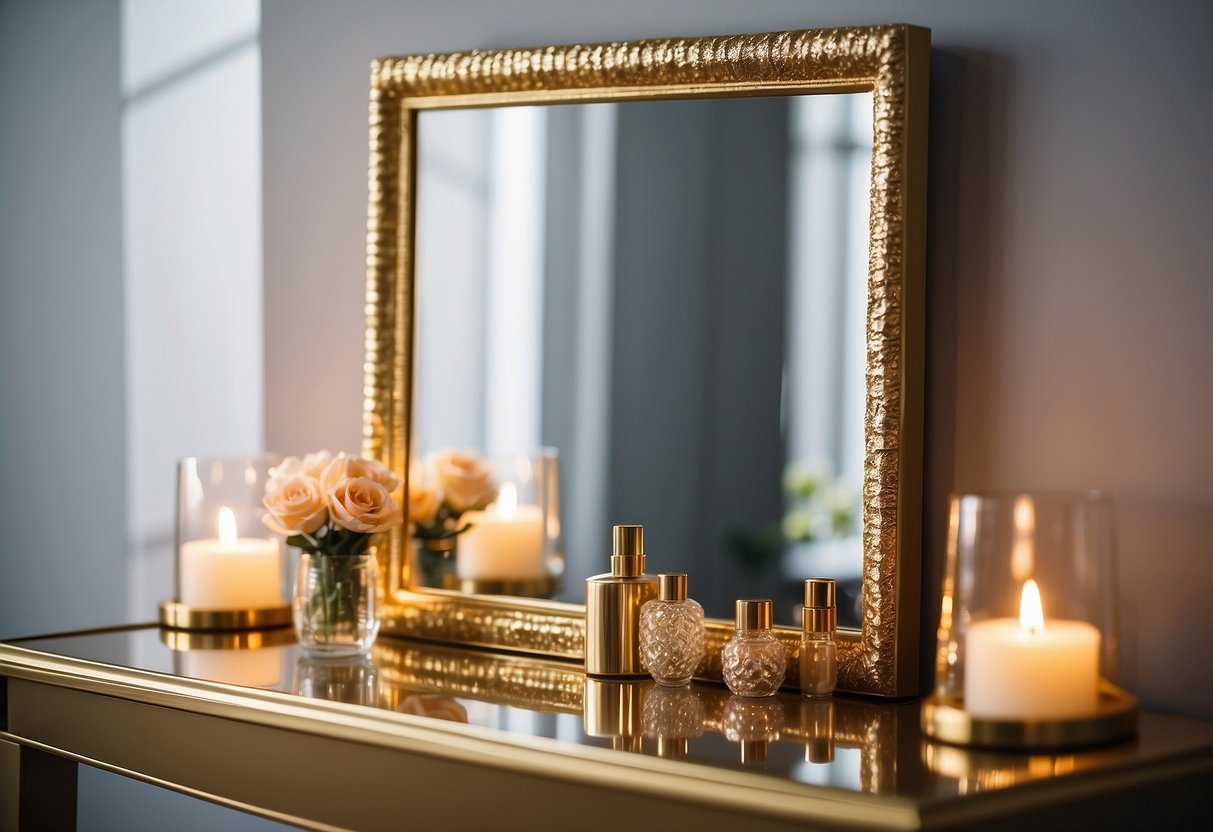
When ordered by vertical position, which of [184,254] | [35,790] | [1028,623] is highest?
[184,254]

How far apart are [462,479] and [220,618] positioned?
0.34 metres

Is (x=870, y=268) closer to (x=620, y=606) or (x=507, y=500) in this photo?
(x=620, y=606)

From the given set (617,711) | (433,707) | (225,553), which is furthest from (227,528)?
(617,711)

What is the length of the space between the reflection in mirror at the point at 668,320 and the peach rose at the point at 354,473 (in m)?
0.11

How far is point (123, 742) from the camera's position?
55.5 inches

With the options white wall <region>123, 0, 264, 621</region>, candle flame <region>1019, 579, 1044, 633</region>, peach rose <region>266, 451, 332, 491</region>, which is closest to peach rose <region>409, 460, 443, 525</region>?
peach rose <region>266, 451, 332, 491</region>

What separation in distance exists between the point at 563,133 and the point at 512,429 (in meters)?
0.33

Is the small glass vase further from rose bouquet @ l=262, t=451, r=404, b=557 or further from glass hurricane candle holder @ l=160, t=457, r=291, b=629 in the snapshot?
glass hurricane candle holder @ l=160, t=457, r=291, b=629

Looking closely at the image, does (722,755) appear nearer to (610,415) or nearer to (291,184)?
(610,415)

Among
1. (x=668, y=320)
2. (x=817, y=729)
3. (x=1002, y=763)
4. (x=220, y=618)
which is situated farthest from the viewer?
(x=220, y=618)

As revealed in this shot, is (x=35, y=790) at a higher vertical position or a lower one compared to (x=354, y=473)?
lower

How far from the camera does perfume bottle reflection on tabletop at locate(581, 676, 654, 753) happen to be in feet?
3.61

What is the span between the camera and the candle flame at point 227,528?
1681 millimetres

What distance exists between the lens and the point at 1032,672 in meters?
1.07
